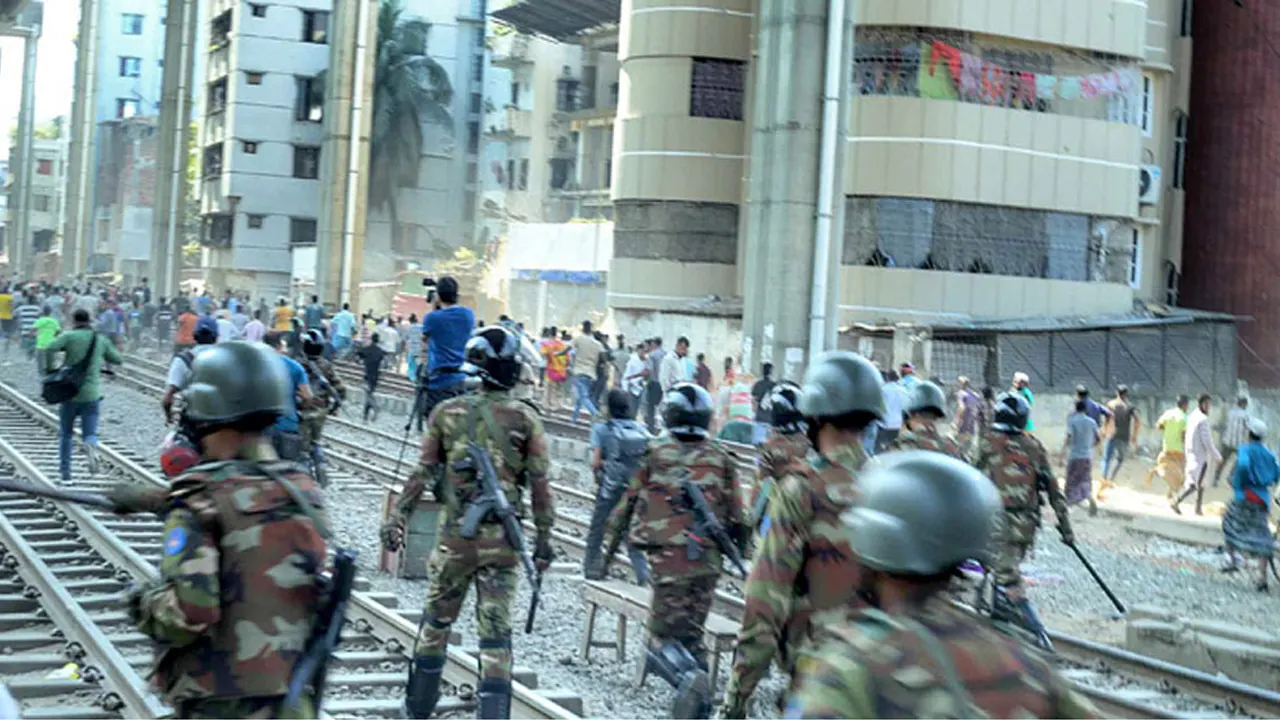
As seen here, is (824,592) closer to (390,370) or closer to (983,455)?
(983,455)

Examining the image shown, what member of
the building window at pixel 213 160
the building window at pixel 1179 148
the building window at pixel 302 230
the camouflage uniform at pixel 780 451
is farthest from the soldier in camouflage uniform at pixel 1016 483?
the building window at pixel 213 160

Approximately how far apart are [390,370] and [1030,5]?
18.2 metres

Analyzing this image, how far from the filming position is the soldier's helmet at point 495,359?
25.8 feet

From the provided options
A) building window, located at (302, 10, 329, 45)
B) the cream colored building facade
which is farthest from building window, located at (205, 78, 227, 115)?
the cream colored building facade

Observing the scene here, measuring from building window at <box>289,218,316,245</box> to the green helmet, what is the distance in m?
64.4

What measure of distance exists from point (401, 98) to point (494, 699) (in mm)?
58132

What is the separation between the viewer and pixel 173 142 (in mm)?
57875

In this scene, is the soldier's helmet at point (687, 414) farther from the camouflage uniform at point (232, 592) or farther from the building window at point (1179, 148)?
the building window at point (1179, 148)

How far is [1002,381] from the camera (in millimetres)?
32375

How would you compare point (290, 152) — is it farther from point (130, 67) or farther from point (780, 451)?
point (780, 451)

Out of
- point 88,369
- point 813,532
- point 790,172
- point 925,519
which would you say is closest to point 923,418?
point 813,532

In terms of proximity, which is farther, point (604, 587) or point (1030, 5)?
point (1030, 5)

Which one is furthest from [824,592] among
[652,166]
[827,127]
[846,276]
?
[652,166]

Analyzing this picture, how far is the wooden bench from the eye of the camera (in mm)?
9578
